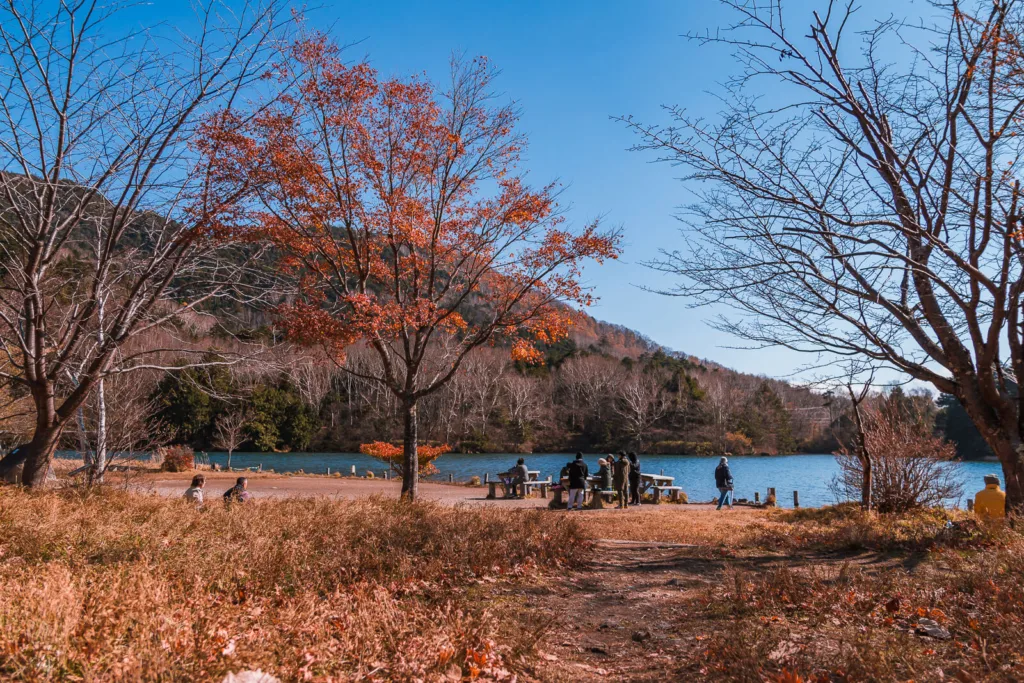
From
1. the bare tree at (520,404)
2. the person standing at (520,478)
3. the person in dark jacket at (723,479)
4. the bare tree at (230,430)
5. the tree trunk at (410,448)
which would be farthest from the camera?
the bare tree at (520,404)

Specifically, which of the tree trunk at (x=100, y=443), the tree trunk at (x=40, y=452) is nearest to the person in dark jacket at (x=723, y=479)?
the tree trunk at (x=100, y=443)

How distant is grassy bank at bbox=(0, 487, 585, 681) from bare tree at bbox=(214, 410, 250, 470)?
30.4m

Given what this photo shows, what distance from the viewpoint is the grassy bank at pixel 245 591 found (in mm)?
3273

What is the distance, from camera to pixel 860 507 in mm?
13789

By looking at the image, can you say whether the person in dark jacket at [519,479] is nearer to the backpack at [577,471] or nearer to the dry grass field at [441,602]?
the backpack at [577,471]

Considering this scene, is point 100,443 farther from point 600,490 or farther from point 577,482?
point 600,490

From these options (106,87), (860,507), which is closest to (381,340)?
(106,87)

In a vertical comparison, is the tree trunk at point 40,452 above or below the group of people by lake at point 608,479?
above

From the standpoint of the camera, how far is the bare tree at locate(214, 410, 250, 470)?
1465 inches

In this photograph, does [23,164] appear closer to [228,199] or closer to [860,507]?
[228,199]

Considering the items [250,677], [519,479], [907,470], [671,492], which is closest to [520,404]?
[671,492]

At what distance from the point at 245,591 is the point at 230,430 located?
35.3 meters

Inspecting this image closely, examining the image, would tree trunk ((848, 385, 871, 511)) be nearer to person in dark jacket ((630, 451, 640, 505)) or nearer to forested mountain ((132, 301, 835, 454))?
person in dark jacket ((630, 451, 640, 505))

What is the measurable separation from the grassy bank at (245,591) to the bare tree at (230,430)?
30.4m
